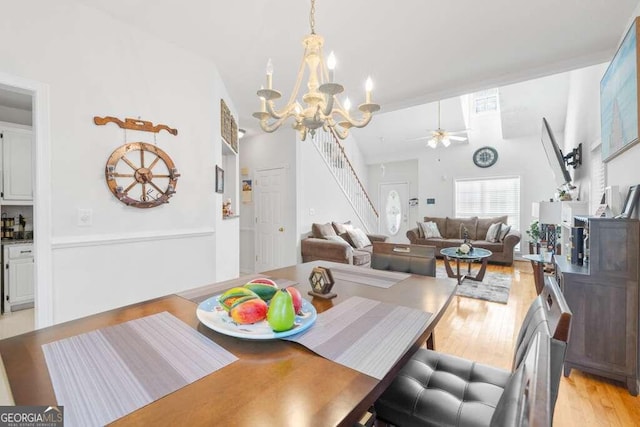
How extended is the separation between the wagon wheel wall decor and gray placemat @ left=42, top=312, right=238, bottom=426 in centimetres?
151

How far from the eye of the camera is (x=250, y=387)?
27.7 inches

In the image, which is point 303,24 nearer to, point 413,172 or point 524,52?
point 524,52

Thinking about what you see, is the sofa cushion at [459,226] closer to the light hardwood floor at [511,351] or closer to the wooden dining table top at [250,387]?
the light hardwood floor at [511,351]

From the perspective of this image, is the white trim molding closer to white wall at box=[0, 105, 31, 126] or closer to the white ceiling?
the white ceiling

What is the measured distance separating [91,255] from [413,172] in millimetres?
7340

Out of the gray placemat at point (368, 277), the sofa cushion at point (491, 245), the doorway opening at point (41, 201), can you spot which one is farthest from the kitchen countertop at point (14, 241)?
the sofa cushion at point (491, 245)

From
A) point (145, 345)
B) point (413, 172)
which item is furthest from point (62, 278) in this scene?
point (413, 172)

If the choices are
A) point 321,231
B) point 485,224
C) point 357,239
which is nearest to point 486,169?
point 485,224

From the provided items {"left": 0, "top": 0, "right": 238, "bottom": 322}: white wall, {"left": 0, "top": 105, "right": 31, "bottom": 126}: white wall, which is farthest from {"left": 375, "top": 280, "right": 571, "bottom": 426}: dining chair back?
{"left": 0, "top": 105, "right": 31, "bottom": 126}: white wall

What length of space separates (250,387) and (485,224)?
6.71 metres

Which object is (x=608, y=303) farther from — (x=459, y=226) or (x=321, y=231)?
(x=459, y=226)

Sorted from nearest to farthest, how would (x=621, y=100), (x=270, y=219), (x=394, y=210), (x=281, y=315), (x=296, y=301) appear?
(x=281, y=315), (x=296, y=301), (x=621, y=100), (x=270, y=219), (x=394, y=210)

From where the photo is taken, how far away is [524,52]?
2.45 metres

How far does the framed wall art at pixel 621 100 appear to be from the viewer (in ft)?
5.82
